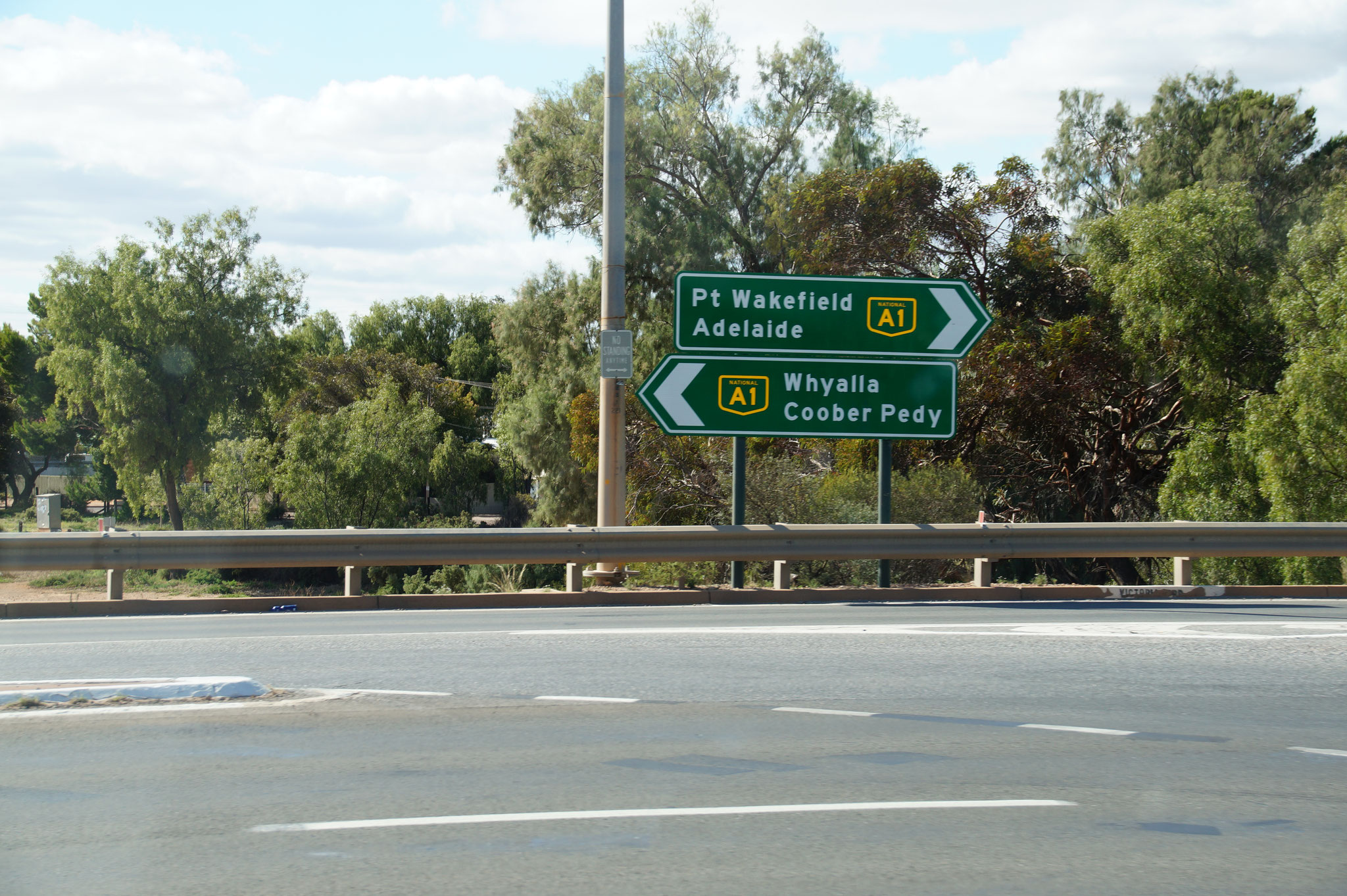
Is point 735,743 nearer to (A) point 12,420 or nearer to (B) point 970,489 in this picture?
(B) point 970,489

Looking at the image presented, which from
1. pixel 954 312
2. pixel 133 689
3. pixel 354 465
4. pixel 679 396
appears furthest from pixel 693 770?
pixel 354 465

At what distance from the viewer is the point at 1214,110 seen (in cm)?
4647

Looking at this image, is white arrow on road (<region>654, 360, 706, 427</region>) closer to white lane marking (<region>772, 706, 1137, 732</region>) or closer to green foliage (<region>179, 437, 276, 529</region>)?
white lane marking (<region>772, 706, 1137, 732</region>)

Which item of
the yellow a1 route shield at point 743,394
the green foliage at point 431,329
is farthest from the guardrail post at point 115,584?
the green foliage at point 431,329

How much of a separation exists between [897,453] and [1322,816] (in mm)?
19666

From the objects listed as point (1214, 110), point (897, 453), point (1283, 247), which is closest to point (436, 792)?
point (897, 453)

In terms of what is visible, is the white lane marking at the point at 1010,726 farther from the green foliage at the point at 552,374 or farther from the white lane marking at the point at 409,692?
the green foliage at the point at 552,374

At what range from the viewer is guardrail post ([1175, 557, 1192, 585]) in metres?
13.1

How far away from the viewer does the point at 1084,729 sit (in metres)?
6.63

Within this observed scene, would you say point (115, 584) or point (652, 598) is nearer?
point (115, 584)

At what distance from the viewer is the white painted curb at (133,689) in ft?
23.1

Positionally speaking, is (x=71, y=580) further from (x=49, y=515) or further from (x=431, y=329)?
(x=431, y=329)

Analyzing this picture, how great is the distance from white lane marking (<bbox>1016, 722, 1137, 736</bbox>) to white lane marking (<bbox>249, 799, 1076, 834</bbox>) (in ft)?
4.40

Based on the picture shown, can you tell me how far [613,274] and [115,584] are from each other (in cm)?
656
